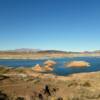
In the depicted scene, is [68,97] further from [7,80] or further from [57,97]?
[7,80]

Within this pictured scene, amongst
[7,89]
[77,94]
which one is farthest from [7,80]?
[77,94]

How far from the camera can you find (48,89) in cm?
1402

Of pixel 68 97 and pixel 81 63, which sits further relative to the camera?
pixel 81 63

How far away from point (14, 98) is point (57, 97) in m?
2.67

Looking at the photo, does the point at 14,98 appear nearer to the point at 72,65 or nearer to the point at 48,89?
the point at 48,89

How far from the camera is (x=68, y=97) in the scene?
13.4 metres

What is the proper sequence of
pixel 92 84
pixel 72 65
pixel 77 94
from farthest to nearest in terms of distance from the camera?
pixel 72 65 → pixel 92 84 → pixel 77 94

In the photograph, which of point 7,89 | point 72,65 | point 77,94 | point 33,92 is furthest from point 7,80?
point 72,65

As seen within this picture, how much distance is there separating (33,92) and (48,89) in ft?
4.47

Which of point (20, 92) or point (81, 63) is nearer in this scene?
point (20, 92)

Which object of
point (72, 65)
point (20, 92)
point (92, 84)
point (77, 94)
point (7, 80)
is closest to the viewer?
point (20, 92)

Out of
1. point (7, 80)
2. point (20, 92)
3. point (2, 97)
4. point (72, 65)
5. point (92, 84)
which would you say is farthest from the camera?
point (72, 65)

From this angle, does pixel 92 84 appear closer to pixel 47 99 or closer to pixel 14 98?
pixel 47 99

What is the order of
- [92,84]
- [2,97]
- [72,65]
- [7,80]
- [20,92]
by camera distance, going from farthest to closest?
[72,65], [92,84], [7,80], [20,92], [2,97]
